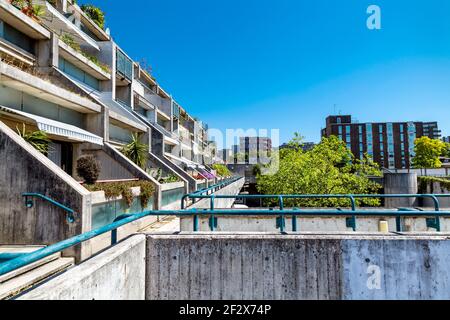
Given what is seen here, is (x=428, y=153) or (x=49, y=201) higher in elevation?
(x=428, y=153)

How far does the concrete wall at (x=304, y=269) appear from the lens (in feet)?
11.3

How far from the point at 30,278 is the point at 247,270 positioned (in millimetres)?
4651

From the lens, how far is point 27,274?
517 cm

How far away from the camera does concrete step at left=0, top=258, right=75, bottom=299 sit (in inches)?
173

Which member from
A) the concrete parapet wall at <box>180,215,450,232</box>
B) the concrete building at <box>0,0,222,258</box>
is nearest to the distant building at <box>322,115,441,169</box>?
the concrete building at <box>0,0,222,258</box>

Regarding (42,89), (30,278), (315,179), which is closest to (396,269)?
(30,278)

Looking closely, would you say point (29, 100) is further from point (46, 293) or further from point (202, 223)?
point (46, 293)

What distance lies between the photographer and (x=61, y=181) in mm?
7059

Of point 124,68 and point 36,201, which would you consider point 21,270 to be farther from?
point 124,68

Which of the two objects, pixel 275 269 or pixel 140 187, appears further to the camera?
pixel 140 187

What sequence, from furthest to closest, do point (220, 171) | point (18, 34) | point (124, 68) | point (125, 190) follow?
point (220, 171) → point (124, 68) → point (18, 34) → point (125, 190)

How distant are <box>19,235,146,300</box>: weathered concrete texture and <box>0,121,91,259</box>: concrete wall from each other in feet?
15.4
